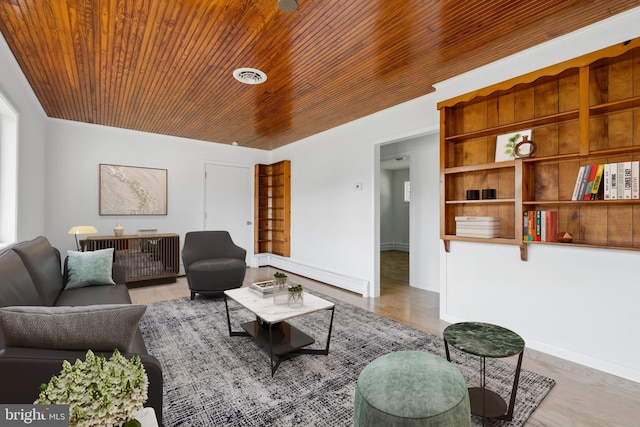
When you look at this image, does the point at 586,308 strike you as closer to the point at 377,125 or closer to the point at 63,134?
the point at 377,125

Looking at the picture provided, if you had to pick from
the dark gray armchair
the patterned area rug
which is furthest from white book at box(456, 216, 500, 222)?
the dark gray armchair

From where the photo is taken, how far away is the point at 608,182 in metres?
2.17

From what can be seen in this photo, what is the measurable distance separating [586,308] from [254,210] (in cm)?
529

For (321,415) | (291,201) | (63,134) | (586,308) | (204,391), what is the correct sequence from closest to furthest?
(321,415)
(204,391)
(586,308)
(63,134)
(291,201)

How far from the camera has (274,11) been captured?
200cm

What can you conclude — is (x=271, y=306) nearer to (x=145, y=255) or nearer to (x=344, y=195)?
(x=344, y=195)

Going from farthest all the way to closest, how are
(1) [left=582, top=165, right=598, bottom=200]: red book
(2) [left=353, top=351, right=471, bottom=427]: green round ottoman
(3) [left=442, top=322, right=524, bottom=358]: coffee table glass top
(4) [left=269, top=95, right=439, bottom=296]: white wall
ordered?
(4) [left=269, top=95, right=439, bottom=296]: white wall → (1) [left=582, top=165, right=598, bottom=200]: red book → (3) [left=442, top=322, right=524, bottom=358]: coffee table glass top → (2) [left=353, top=351, right=471, bottom=427]: green round ottoman

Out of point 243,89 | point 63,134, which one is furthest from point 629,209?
point 63,134

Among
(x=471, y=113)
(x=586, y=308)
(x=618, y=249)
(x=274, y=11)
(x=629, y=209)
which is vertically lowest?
(x=586, y=308)

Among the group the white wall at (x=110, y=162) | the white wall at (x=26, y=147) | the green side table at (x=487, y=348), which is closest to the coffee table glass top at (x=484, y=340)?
the green side table at (x=487, y=348)

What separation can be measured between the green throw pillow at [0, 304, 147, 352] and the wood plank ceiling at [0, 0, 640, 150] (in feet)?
6.18

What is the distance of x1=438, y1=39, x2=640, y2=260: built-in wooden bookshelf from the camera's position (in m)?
2.17

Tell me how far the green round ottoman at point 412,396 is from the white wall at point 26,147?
3473mm

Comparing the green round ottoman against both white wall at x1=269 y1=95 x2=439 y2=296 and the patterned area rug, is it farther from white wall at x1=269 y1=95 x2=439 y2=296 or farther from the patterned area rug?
white wall at x1=269 y1=95 x2=439 y2=296
